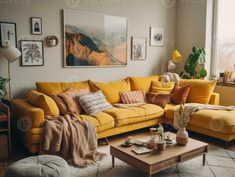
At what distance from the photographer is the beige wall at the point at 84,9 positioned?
385cm

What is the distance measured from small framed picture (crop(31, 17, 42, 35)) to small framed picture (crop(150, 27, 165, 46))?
2.33 meters

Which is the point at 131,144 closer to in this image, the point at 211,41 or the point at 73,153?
the point at 73,153

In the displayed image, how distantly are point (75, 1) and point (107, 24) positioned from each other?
0.71 metres

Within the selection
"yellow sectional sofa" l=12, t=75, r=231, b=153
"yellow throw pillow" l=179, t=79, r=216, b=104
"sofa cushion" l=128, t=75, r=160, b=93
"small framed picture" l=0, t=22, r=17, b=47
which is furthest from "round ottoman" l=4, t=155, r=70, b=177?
"yellow throw pillow" l=179, t=79, r=216, b=104

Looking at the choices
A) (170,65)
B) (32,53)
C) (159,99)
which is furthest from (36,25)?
(170,65)

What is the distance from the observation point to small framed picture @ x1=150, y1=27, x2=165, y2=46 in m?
5.40

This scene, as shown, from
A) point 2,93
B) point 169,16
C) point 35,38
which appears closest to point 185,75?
point 169,16

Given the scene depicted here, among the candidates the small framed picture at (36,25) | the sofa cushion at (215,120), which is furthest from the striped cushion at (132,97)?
the small framed picture at (36,25)

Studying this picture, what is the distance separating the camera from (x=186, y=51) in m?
5.67

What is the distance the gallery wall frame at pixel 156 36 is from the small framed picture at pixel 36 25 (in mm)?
2310

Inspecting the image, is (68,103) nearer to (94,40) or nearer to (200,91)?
(94,40)

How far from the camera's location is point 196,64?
5.12 metres

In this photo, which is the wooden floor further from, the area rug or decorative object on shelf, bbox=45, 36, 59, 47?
decorative object on shelf, bbox=45, 36, 59, 47

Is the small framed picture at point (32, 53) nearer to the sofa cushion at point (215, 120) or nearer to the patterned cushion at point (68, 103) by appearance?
the patterned cushion at point (68, 103)
